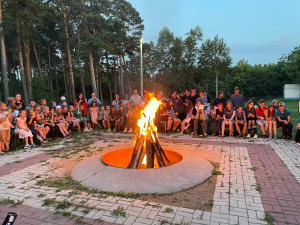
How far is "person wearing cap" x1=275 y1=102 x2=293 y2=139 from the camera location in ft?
27.4

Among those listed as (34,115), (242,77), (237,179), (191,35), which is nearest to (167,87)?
(191,35)

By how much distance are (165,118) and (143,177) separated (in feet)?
20.0

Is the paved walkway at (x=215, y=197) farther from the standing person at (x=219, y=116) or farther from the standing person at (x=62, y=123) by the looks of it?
the standing person at (x=62, y=123)

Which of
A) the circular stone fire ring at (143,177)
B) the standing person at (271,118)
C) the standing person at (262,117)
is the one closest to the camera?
the circular stone fire ring at (143,177)

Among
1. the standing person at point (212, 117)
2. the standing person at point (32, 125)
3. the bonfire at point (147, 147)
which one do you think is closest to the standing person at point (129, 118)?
the standing person at point (212, 117)

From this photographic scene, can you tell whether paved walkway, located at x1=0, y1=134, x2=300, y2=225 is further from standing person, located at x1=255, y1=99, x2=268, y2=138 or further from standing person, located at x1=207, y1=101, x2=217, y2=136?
standing person, located at x1=207, y1=101, x2=217, y2=136

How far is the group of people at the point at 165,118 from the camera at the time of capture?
328 inches

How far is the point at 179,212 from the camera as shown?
11.0 ft

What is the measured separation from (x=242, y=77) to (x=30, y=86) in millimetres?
34772

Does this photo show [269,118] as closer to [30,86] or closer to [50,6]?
[30,86]

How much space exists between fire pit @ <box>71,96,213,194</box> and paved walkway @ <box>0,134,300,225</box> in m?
0.37

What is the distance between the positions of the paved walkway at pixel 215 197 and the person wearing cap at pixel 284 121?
7.87ft

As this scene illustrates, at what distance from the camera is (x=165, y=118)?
1037 cm

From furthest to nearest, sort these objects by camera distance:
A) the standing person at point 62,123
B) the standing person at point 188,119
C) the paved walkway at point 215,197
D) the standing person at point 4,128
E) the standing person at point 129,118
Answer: the standing person at point 129,118
the standing person at point 188,119
the standing person at point 62,123
the standing person at point 4,128
the paved walkway at point 215,197
